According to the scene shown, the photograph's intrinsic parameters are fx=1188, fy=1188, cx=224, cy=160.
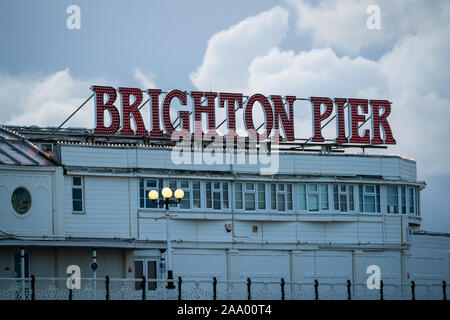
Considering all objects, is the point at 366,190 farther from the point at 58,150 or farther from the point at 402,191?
the point at 58,150

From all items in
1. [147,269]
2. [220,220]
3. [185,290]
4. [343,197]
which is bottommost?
[185,290]

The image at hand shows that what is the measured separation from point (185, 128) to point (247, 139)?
4.38m

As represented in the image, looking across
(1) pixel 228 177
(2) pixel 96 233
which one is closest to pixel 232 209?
(1) pixel 228 177

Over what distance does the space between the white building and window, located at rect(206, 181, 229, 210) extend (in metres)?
0.06

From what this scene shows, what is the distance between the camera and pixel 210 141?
257 feet

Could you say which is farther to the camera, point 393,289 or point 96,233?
point 393,289

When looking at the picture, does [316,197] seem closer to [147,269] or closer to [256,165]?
[256,165]

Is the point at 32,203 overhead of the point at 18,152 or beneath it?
beneath

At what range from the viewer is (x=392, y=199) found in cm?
8075

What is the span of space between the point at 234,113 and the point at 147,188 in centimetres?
868

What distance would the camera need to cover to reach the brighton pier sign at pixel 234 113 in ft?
250

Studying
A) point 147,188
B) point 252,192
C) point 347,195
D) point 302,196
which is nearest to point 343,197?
point 347,195

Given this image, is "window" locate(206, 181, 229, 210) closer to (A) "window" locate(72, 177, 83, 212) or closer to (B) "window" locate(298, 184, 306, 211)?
(B) "window" locate(298, 184, 306, 211)

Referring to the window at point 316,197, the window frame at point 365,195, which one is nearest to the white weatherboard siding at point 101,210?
the window at point 316,197
